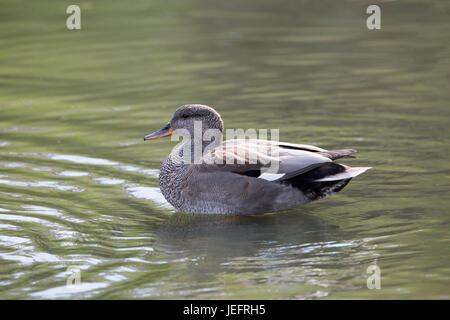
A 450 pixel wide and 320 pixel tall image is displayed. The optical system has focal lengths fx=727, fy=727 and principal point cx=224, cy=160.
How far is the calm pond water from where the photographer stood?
568 cm

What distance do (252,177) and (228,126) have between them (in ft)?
9.70

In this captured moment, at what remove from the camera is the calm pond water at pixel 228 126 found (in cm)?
568

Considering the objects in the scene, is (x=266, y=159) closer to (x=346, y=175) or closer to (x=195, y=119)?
(x=346, y=175)

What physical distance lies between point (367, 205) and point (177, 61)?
6.92 meters

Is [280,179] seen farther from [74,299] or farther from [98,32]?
[98,32]

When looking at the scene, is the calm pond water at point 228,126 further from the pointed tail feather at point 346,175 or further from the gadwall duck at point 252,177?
the pointed tail feather at point 346,175

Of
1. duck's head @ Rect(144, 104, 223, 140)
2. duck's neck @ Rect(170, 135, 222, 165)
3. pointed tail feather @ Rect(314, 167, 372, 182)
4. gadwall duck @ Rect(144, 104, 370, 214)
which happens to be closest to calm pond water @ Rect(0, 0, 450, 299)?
gadwall duck @ Rect(144, 104, 370, 214)

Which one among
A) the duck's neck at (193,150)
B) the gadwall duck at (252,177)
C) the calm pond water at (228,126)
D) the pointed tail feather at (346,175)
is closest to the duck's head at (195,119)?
the duck's neck at (193,150)

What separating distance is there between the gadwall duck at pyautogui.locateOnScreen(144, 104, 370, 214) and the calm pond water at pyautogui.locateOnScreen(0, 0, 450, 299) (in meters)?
0.24

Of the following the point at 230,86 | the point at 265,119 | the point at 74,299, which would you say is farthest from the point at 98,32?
the point at 74,299

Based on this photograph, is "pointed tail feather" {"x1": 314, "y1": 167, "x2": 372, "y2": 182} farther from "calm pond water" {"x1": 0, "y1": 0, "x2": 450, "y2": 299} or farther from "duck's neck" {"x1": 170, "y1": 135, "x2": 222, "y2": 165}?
"duck's neck" {"x1": 170, "y1": 135, "x2": 222, "y2": 165}

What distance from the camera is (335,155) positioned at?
22.0ft

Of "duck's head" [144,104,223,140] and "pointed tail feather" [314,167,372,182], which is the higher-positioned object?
"duck's head" [144,104,223,140]
